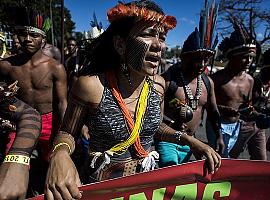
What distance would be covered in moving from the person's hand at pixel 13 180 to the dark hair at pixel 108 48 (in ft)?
2.72

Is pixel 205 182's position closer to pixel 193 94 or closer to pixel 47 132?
pixel 193 94

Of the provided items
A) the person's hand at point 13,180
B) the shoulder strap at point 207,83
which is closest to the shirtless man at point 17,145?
the person's hand at point 13,180

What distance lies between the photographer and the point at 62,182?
1.36 m

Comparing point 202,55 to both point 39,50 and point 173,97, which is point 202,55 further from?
point 39,50

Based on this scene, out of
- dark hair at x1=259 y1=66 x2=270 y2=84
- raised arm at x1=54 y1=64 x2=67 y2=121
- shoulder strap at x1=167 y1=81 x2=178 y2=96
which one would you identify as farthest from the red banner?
dark hair at x1=259 y1=66 x2=270 y2=84

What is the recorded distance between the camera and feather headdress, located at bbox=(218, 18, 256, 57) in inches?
168

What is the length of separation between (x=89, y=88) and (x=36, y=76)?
214 cm

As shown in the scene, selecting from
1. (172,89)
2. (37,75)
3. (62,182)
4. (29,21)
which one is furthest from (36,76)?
(62,182)

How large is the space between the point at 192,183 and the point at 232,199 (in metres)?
0.24

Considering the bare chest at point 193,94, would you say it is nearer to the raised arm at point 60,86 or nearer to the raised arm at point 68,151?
the raised arm at point 60,86

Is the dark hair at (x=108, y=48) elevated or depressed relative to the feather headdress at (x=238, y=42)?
depressed

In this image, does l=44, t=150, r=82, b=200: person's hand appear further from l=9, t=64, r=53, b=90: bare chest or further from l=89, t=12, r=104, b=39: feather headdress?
l=89, t=12, r=104, b=39: feather headdress

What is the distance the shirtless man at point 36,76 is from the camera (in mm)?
3998

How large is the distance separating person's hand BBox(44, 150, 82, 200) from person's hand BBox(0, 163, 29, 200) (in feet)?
0.38
